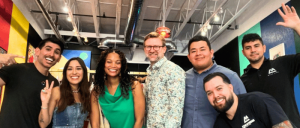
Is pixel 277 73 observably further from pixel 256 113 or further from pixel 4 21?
pixel 4 21

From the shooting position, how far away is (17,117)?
2.37 metres

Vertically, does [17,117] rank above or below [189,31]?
below

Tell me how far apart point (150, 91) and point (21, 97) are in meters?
1.40

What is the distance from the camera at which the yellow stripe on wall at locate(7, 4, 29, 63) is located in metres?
6.13

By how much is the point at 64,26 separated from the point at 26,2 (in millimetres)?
3129

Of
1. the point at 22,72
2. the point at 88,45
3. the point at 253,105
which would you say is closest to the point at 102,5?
the point at 88,45

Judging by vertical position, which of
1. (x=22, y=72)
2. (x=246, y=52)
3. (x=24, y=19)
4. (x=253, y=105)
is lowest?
(x=253, y=105)

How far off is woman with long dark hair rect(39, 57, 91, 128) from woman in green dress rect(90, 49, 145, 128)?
0.12m

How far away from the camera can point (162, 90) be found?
88.7 inches

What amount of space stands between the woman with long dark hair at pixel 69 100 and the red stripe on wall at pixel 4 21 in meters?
4.07

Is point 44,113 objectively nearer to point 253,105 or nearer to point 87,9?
point 253,105

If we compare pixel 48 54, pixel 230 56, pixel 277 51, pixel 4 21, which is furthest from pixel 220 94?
pixel 230 56

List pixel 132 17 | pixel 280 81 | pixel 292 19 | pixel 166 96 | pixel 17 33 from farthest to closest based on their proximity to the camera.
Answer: pixel 132 17 → pixel 17 33 → pixel 280 81 → pixel 292 19 → pixel 166 96

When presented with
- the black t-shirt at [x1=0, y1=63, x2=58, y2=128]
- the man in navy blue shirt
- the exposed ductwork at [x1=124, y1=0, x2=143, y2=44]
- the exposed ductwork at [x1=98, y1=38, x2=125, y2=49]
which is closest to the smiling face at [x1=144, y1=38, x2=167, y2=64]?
the man in navy blue shirt
